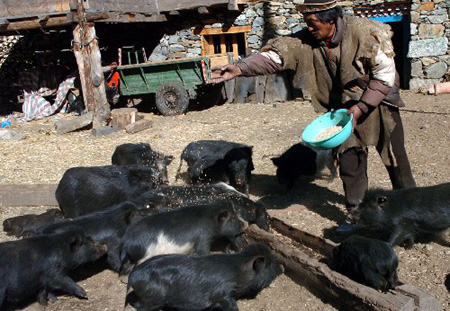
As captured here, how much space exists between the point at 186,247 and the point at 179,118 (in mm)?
9100

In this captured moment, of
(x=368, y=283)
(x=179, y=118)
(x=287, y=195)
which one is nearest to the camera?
(x=368, y=283)

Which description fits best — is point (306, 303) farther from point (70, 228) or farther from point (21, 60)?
point (21, 60)

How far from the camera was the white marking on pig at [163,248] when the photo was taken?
468cm

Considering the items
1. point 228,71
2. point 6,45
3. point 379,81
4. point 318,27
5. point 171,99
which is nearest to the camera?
point 379,81

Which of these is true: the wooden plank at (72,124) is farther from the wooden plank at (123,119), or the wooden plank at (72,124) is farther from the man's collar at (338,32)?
the man's collar at (338,32)

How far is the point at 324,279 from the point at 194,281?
997 millimetres

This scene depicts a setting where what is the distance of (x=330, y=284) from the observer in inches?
157

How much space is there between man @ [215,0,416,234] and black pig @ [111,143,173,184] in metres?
2.70

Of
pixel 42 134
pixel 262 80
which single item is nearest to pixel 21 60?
pixel 42 134

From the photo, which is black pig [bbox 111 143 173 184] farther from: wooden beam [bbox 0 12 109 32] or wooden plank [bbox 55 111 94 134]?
wooden beam [bbox 0 12 109 32]

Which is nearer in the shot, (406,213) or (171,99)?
(406,213)

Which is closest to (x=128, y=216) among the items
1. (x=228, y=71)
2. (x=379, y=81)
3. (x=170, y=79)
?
(x=228, y=71)

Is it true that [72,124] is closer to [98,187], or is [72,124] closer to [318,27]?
[98,187]

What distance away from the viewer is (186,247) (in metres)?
4.73
